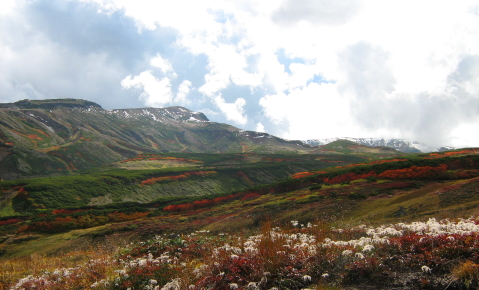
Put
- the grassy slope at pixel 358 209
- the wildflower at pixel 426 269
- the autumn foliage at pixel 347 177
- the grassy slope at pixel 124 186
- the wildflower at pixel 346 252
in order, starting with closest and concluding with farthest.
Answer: the wildflower at pixel 426 269
the wildflower at pixel 346 252
the grassy slope at pixel 358 209
the autumn foliage at pixel 347 177
the grassy slope at pixel 124 186

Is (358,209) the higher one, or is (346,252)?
(346,252)

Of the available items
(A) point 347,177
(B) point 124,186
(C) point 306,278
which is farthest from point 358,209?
(B) point 124,186

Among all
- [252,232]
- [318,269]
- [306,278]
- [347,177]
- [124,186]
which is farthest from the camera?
[124,186]

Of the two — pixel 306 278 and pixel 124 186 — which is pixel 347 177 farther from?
pixel 124 186

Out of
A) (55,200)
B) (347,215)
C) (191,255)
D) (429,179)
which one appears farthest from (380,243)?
(55,200)

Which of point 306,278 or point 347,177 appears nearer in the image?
point 306,278

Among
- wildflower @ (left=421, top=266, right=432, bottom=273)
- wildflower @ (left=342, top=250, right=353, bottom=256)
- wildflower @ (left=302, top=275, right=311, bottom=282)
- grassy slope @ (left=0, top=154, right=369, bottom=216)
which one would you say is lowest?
grassy slope @ (left=0, top=154, right=369, bottom=216)

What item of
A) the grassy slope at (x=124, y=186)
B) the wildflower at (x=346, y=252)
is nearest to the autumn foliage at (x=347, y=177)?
the grassy slope at (x=124, y=186)

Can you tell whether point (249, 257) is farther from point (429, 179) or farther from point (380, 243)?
point (429, 179)

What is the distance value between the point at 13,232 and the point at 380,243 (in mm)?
52674

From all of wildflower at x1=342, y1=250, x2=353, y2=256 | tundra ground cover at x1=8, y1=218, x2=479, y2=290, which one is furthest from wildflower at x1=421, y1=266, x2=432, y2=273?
wildflower at x1=342, y1=250, x2=353, y2=256

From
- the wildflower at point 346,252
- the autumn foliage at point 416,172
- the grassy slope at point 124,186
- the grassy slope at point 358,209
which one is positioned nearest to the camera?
the wildflower at point 346,252

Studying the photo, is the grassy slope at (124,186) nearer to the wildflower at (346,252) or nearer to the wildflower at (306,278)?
the wildflower at (306,278)

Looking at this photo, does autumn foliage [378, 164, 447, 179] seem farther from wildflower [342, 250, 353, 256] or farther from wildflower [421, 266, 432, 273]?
wildflower [421, 266, 432, 273]
